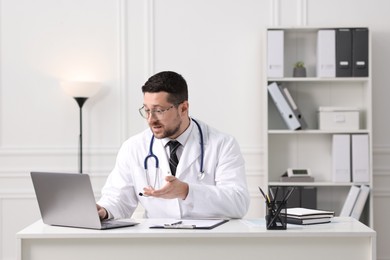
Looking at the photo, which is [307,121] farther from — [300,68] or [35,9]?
[35,9]

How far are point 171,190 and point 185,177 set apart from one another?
40 cm

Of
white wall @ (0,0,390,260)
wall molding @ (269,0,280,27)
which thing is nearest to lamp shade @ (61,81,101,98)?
white wall @ (0,0,390,260)

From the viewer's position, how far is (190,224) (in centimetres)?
253

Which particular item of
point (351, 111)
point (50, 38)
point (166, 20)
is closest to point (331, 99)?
point (351, 111)

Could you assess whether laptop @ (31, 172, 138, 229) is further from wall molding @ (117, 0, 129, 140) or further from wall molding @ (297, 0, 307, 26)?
wall molding @ (297, 0, 307, 26)

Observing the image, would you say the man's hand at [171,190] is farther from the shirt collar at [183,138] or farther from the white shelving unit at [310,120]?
the white shelving unit at [310,120]

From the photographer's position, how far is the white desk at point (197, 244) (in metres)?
2.37

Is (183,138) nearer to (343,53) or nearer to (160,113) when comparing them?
(160,113)

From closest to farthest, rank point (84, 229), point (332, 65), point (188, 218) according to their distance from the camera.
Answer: point (84, 229) → point (188, 218) → point (332, 65)

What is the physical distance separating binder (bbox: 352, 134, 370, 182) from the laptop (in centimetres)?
241

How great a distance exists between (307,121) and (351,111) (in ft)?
1.08

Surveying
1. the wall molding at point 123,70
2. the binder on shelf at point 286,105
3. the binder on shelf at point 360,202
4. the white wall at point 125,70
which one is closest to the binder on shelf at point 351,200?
the binder on shelf at point 360,202

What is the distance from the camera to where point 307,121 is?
4.79 m

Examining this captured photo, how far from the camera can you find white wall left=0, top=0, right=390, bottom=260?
4754 mm
